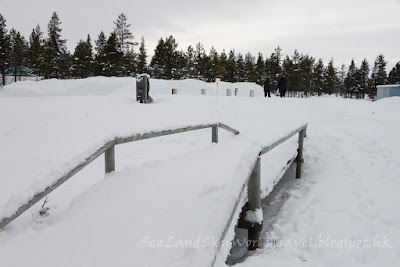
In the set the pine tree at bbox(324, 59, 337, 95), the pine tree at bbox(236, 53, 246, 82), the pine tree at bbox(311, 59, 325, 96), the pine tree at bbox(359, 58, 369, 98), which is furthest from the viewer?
the pine tree at bbox(311, 59, 325, 96)

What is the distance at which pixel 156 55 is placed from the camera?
51219 millimetres

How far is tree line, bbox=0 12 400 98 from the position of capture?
47.0 metres

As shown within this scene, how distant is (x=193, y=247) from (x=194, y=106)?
12.7 metres

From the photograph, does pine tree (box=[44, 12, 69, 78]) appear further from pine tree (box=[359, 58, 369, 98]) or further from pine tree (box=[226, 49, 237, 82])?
pine tree (box=[359, 58, 369, 98])

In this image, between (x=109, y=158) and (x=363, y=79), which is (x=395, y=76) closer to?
(x=363, y=79)

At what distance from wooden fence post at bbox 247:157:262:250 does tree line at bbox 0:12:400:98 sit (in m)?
45.4

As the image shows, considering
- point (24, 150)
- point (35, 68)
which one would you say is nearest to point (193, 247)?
point (24, 150)

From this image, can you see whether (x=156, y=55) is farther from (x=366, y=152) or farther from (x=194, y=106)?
(x=366, y=152)

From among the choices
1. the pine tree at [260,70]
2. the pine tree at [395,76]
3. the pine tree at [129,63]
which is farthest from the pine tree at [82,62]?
the pine tree at [395,76]

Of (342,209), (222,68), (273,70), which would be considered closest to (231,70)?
(222,68)

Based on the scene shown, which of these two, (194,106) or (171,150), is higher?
(194,106)

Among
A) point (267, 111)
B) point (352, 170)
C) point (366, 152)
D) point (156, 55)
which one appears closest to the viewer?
point (352, 170)

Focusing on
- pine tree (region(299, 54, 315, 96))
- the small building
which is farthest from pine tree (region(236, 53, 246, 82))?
the small building

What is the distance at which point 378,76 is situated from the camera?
226 ft
